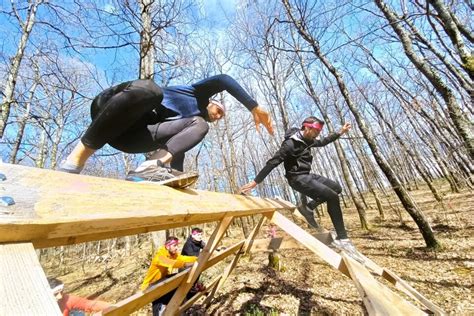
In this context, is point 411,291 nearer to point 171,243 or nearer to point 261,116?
point 261,116

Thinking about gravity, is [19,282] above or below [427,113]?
below

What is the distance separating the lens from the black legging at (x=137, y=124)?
4.45 ft

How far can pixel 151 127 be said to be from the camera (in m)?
1.77

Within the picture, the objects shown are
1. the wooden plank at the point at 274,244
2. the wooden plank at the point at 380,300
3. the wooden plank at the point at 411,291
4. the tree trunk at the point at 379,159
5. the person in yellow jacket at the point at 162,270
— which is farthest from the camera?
the tree trunk at the point at 379,159

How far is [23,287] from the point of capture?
47 cm

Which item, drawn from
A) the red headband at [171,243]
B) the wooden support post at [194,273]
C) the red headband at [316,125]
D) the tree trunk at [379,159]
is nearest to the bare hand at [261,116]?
the wooden support post at [194,273]

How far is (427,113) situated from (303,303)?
1226 centimetres

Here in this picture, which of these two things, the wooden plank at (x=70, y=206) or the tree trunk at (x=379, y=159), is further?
the tree trunk at (x=379, y=159)

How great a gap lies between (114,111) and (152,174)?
16.1 inches

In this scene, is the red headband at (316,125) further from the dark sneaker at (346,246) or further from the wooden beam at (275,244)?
the wooden beam at (275,244)

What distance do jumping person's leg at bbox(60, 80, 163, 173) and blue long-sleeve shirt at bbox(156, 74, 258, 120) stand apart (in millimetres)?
370

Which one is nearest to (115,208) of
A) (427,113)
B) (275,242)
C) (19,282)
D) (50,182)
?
(50,182)

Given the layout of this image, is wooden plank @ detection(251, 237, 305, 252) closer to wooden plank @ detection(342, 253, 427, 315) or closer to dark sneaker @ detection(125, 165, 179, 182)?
wooden plank @ detection(342, 253, 427, 315)

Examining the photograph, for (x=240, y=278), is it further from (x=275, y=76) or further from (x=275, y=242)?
(x=275, y=76)
